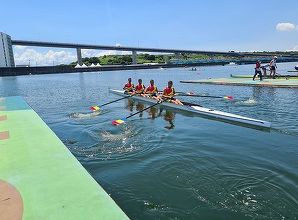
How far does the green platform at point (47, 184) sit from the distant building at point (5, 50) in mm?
133745

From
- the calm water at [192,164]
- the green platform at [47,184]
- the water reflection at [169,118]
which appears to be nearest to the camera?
the green platform at [47,184]

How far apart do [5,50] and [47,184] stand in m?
141

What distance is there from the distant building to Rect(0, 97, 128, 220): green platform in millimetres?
133745

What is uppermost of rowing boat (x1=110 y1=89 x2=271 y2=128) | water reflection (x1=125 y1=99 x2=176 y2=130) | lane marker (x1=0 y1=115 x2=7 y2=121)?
lane marker (x1=0 y1=115 x2=7 y2=121)

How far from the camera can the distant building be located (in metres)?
129

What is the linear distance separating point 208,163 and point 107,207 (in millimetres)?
4885

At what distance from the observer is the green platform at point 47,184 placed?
5.14 m

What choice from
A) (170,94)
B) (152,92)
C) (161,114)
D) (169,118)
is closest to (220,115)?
(169,118)

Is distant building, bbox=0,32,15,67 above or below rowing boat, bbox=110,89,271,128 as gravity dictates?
above

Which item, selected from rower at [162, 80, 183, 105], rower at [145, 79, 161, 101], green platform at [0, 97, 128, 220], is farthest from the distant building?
green platform at [0, 97, 128, 220]

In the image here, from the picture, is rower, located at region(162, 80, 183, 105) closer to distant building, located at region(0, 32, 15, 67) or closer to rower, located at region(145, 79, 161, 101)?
rower, located at region(145, 79, 161, 101)

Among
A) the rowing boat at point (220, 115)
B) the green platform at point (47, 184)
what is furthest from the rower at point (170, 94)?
the green platform at point (47, 184)

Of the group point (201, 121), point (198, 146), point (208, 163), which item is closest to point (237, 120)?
point (201, 121)

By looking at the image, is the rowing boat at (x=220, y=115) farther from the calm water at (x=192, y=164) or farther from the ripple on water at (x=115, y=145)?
the ripple on water at (x=115, y=145)
